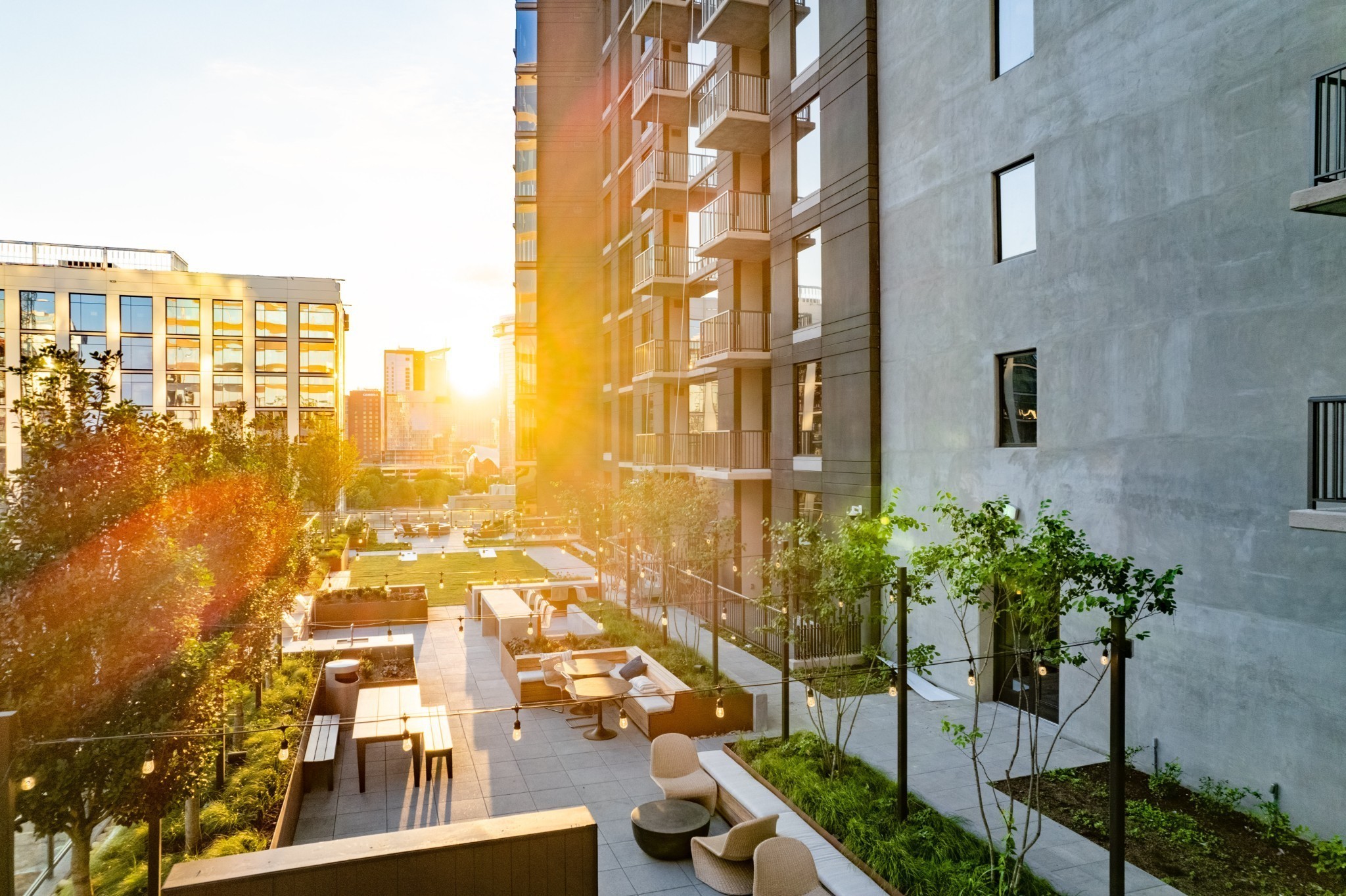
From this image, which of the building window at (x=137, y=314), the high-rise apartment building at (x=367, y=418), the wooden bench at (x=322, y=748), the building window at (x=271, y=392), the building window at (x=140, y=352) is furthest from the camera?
the high-rise apartment building at (x=367, y=418)

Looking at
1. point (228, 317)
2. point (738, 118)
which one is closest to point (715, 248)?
point (738, 118)

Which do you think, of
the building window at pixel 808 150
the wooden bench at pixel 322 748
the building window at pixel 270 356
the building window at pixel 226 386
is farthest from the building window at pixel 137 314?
the wooden bench at pixel 322 748

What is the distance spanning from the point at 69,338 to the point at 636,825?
2820 inches

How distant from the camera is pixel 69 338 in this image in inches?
2493

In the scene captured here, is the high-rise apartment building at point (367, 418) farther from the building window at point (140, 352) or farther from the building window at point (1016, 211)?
the building window at point (1016, 211)

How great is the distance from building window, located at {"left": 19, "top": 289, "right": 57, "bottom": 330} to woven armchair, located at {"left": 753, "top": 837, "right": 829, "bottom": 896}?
74.0 metres

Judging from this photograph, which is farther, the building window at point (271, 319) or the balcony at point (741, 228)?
the building window at point (271, 319)

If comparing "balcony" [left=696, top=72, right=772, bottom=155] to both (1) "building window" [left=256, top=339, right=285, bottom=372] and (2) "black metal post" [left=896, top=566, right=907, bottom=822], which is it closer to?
(2) "black metal post" [left=896, top=566, right=907, bottom=822]

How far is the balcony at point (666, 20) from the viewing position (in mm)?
27094

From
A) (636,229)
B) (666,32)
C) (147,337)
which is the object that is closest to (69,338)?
(147,337)

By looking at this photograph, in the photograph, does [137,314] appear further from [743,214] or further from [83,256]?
[743,214]

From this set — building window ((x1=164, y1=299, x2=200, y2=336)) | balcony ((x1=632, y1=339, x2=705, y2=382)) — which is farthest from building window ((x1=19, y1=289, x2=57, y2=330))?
balcony ((x1=632, y1=339, x2=705, y2=382))

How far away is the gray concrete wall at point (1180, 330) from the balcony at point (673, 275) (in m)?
13.5

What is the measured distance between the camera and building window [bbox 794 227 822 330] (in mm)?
19516
